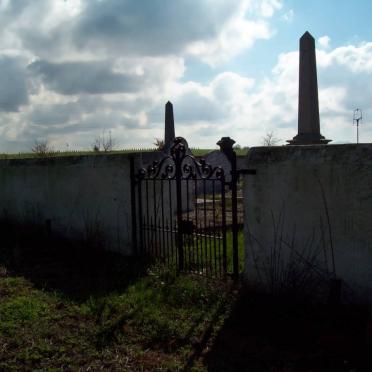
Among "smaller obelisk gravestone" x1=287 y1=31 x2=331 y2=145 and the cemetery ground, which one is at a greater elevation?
"smaller obelisk gravestone" x1=287 y1=31 x2=331 y2=145

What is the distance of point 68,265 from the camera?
6.22m

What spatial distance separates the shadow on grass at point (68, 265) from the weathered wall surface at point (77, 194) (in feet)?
0.92

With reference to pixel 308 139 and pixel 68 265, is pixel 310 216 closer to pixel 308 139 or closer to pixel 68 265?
pixel 68 265

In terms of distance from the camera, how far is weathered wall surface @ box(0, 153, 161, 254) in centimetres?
651

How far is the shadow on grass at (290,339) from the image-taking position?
3.22 meters

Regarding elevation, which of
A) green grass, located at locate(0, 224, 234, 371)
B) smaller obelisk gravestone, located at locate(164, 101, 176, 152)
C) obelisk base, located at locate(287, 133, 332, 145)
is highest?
smaller obelisk gravestone, located at locate(164, 101, 176, 152)

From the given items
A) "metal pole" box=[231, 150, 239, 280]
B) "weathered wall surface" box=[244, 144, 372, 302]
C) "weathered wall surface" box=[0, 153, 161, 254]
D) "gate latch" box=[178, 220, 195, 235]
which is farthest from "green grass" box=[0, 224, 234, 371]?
"weathered wall surface" box=[0, 153, 161, 254]

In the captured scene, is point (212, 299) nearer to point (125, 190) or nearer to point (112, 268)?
point (112, 268)

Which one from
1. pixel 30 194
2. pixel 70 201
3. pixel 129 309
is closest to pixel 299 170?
pixel 129 309

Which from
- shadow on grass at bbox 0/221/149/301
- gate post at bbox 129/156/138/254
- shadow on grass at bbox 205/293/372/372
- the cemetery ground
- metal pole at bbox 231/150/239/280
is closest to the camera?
shadow on grass at bbox 205/293/372/372

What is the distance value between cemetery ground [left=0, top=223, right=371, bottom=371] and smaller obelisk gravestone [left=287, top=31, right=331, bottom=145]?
6.28m

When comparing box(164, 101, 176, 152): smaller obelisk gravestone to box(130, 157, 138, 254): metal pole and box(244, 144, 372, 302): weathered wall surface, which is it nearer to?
box(130, 157, 138, 254): metal pole

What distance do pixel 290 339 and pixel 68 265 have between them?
3.67 meters

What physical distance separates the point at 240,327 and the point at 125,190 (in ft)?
10.2
